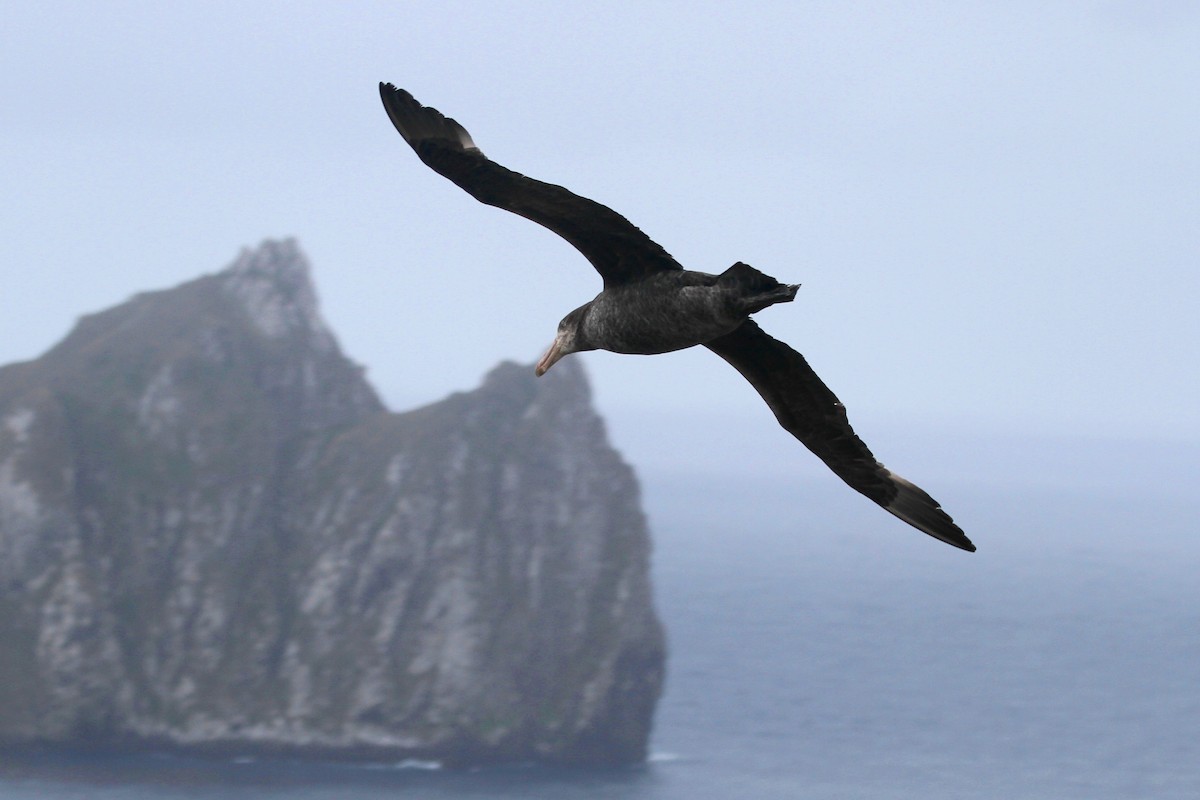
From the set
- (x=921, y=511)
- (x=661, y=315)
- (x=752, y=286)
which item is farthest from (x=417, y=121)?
(x=921, y=511)

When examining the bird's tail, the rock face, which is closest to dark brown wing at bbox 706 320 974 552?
the bird's tail

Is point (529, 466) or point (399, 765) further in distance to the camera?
point (529, 466)

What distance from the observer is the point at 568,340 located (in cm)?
1686

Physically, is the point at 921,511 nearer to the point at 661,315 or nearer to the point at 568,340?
the point at 568,340

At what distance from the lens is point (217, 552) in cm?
14362

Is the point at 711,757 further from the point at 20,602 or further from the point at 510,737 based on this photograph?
the point at 20,602

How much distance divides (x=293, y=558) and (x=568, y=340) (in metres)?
134

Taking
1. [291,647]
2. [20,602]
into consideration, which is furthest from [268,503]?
[20,602]

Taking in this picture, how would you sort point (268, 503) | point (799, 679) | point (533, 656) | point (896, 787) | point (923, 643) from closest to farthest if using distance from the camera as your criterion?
1. point (896, 787)
2. point (533, 656)
3. point (268, 503)
4. point (799, 679)
5. point (923, 643)

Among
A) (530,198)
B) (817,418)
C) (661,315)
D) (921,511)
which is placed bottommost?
(921,511)

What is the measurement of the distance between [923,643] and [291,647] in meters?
89.9

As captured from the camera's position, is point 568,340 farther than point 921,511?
No

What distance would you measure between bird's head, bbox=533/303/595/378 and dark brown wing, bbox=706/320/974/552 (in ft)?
5.56

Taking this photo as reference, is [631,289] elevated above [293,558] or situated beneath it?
situated beneath
